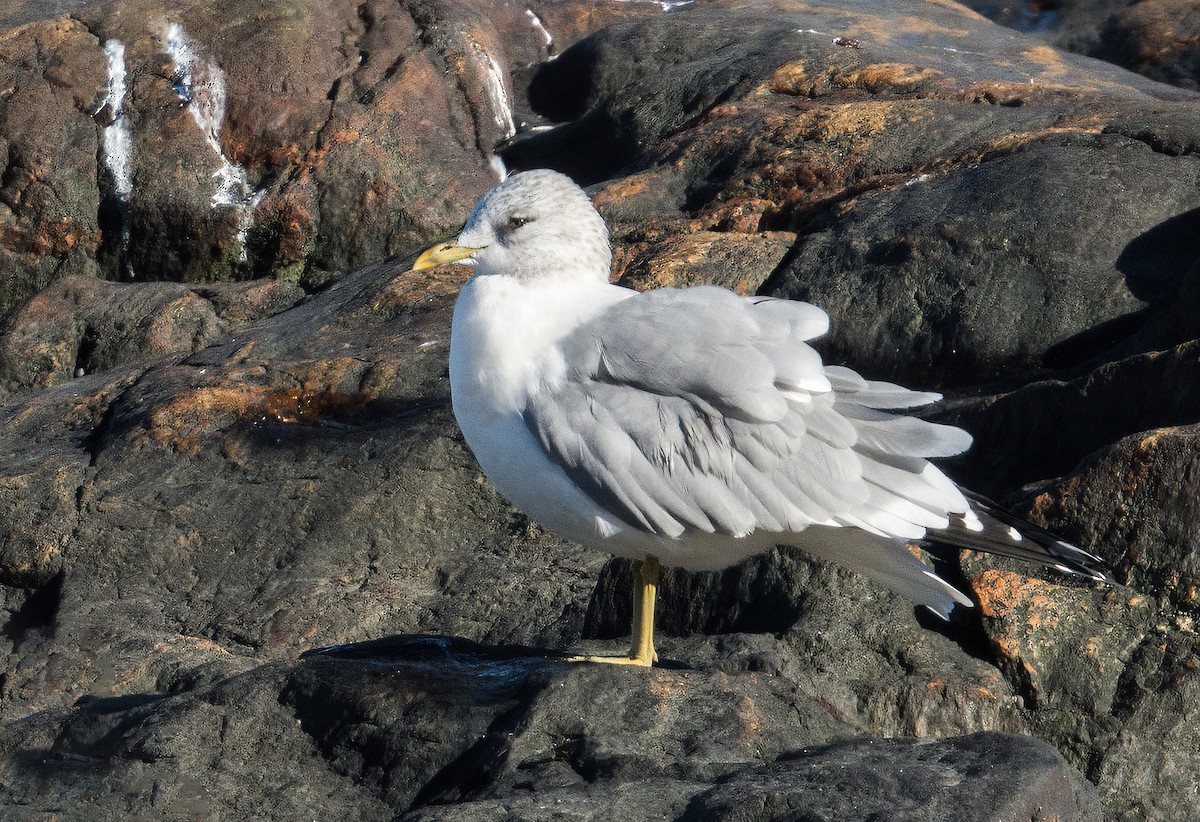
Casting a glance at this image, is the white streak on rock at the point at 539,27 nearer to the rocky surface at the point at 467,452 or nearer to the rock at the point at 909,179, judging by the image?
the rocky surface at the point at 467,452

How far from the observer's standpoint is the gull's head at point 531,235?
4.54 m

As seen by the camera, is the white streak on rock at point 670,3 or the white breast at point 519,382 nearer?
the white breast at point 519,382

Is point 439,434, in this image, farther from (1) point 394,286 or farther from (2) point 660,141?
(2) point 660,141

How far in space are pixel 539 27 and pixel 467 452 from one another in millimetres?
7869

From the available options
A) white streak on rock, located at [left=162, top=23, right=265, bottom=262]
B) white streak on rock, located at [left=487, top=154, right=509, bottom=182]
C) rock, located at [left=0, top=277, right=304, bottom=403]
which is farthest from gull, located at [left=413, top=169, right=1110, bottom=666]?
white streak on rock, located at [left=487, top=154, right=509, bottom=182]

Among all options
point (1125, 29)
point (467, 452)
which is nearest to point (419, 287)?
point (467, 452)

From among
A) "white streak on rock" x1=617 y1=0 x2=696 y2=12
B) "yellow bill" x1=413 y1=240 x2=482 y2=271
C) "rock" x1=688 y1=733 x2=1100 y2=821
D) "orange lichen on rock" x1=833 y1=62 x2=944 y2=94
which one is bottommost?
"white streak on rock" x1=617 y1=0 x2=696 y2=12

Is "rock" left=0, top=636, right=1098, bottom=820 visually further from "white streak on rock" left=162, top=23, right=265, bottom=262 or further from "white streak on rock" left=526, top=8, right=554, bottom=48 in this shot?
"white streak on rock" left=526, top=8, right=554, bottom=48

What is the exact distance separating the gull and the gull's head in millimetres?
214

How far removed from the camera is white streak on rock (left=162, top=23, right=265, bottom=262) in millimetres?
10352

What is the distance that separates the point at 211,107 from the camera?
1069 cm

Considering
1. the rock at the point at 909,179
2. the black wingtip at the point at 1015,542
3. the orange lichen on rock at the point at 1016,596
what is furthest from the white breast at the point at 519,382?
the rock at the point at 909,179

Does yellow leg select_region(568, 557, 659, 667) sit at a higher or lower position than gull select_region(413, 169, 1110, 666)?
lower

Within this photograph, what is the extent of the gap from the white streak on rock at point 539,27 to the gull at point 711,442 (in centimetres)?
942
